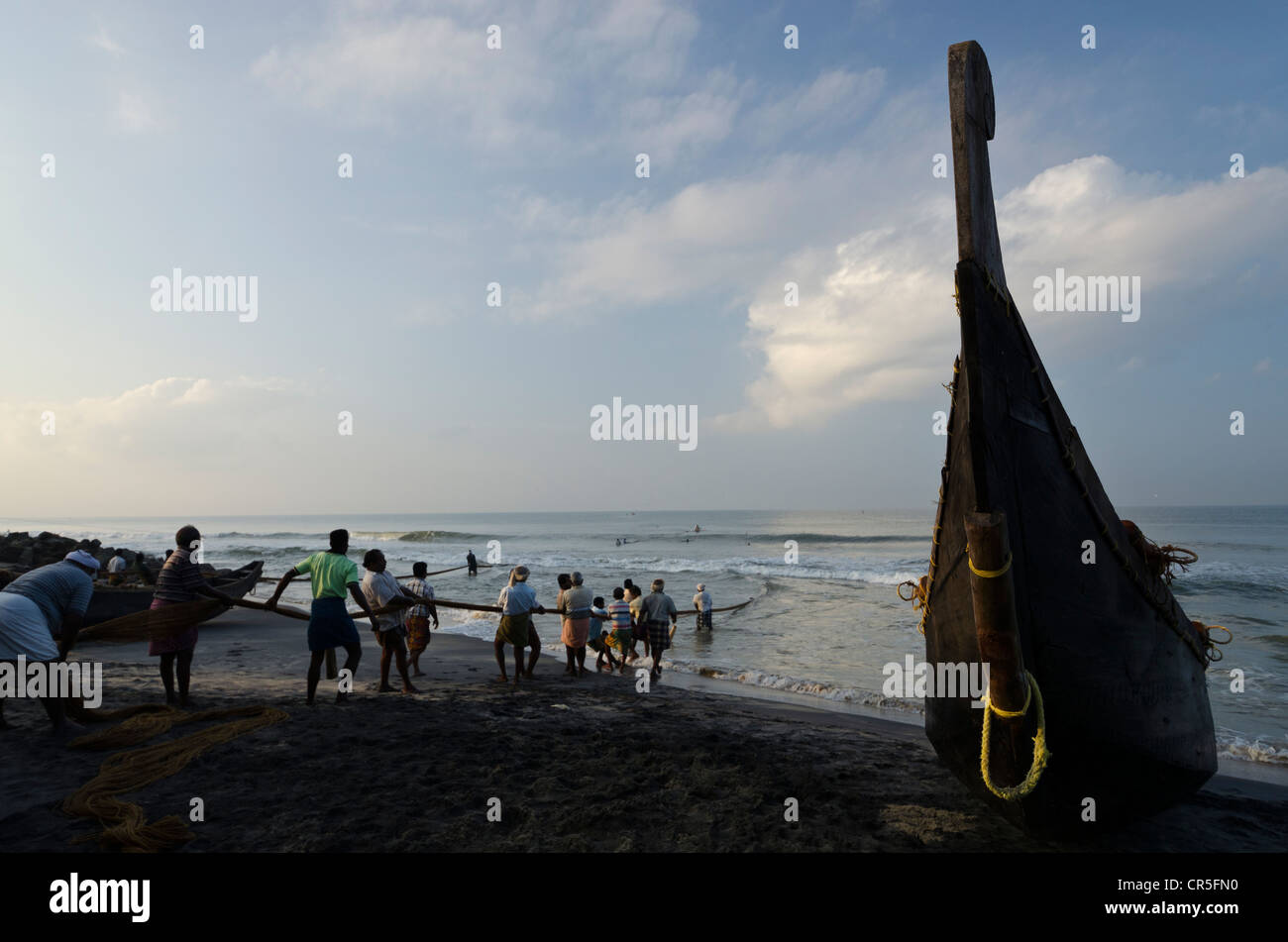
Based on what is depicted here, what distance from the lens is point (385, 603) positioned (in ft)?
26.8

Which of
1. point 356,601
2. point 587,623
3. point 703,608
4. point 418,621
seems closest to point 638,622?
point 587,623

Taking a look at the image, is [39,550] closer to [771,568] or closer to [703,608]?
[703,608]

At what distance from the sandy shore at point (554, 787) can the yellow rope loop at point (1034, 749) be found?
0.73 metres

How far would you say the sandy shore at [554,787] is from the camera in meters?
4.31

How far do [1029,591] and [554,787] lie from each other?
13.1ft

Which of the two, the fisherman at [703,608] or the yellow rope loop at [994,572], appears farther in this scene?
the fisherman at [703,608]

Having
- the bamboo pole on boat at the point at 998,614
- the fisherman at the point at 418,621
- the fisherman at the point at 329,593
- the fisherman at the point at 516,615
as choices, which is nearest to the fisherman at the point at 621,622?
the fisherman at the point at 516,615

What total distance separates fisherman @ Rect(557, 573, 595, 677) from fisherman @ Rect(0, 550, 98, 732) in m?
6.50

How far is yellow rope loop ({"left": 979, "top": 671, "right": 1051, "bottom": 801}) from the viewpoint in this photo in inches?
146

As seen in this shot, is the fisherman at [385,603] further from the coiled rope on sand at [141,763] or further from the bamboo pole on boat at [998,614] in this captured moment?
the bamboo pole on boat at [998,614]

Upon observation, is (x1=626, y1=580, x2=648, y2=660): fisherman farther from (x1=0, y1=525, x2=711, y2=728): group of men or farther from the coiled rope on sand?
the coiled rope on sand

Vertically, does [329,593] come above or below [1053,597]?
below
